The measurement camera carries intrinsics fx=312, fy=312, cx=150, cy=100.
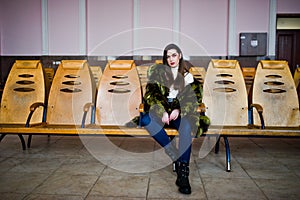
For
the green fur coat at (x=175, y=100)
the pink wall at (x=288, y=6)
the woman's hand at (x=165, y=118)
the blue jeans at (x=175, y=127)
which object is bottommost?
the blue jeans at (x=175, y=127)

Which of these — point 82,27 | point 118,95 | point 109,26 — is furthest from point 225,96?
point 82,27

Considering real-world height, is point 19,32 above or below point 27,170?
above

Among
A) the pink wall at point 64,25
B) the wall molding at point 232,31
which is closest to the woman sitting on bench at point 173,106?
the wall molding at point 232,31

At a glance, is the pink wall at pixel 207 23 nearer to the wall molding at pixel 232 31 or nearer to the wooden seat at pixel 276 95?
the wall molding at pixel 232 31

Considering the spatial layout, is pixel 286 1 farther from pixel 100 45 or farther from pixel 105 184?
pixel 105 184

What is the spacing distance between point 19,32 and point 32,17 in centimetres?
50

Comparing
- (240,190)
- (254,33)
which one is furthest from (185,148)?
(254,33)

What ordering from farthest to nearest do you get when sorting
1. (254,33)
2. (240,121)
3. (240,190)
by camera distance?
(254,33) < (240,121) < (240,190)

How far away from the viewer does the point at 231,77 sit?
3.09 metres

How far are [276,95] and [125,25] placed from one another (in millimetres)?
5260

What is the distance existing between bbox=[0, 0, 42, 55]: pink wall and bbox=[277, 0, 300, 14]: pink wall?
19.3ft

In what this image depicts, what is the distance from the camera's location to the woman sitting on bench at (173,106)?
90.7 inches

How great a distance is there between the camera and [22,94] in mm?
3113

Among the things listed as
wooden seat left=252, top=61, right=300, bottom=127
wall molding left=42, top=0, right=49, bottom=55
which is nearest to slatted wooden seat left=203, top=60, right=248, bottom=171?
wooden seat left=252, top=61, right=300, bottom=127
